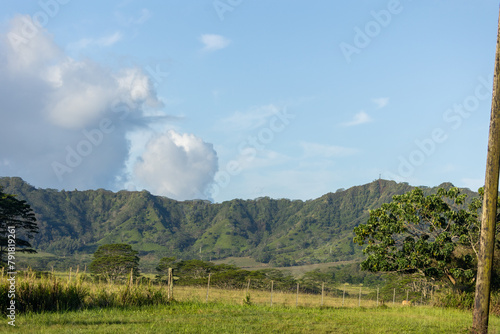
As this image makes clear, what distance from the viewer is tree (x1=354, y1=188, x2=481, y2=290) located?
1203 inches

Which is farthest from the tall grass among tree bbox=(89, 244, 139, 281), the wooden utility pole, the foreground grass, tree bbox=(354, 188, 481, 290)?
tree bbox=(89, 244, 139, 281)

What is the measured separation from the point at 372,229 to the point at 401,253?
293 centimetres

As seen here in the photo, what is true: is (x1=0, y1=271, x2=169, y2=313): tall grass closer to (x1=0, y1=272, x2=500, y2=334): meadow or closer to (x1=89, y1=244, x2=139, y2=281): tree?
(x1=0, y1=272, x2=500, y2=334): meadow

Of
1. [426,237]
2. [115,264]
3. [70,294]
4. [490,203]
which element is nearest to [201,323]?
[70,294]

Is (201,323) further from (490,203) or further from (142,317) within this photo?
(490,203)

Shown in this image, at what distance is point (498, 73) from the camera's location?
13.1m

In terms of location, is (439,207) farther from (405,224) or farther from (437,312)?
(437,312)

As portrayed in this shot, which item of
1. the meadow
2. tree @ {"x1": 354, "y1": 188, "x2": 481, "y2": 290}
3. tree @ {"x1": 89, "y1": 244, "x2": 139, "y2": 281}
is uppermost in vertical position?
tree @ {"x1": 354, "y1": 188, "x2": 481, "y2": 290}

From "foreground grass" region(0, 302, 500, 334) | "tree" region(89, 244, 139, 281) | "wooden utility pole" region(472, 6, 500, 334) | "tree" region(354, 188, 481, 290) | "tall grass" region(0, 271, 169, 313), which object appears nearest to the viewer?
"wooden utility pole" region(472, 6, 500, 334)

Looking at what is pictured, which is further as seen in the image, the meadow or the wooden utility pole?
the meadow

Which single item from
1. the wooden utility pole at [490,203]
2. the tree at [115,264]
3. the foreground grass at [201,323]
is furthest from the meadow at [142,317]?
the tree at [115,264]

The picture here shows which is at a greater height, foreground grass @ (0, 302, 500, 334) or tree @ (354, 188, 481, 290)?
tree @ (354, 188, 481, 290)

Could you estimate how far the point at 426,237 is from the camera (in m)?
32.5

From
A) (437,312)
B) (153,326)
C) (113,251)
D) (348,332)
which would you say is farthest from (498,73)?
(113,251)
